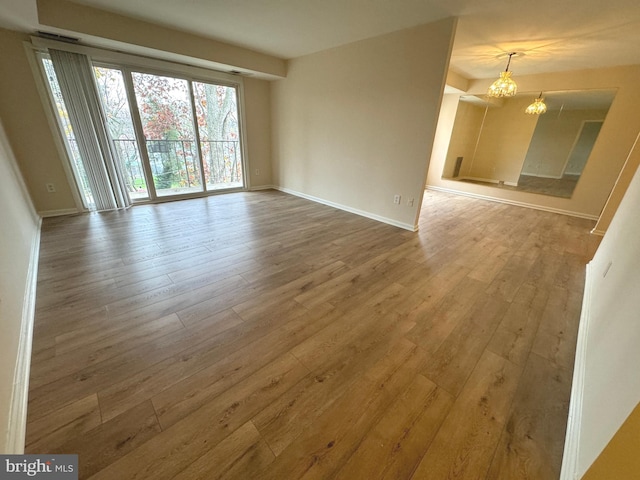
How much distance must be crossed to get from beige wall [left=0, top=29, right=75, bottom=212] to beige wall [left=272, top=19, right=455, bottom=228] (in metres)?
3.51

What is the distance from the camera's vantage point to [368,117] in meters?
3.69

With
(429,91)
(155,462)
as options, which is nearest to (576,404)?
(155,462)

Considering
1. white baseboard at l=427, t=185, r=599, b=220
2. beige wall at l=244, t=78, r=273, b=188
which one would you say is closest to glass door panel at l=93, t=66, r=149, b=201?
beige wall at l=244, t=78, r=273, b=188

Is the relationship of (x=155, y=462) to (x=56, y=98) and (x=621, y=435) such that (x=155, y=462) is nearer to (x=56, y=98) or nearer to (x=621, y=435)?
(x=621, y=435)

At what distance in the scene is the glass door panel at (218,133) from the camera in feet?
14.8

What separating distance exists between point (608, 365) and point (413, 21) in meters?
3.53

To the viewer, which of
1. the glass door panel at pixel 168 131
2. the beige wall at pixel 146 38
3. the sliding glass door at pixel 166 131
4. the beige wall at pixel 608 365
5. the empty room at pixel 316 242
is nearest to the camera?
the beige wall at pixel 608 365

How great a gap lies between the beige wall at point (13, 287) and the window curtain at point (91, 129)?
28.5 inches

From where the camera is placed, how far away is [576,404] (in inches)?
47.3

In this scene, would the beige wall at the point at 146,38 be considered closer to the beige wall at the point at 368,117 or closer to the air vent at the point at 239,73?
the air vent at the point at 239,73

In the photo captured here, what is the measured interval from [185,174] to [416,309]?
15.2ft

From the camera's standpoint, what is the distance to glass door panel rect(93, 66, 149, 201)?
354 centimetres

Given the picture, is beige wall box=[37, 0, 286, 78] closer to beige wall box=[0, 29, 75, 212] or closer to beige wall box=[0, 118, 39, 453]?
beige wall box=[0, 29, 75, 212]

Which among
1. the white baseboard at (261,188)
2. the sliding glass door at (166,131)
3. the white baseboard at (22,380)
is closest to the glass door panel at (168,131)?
the sliding glass door at (166,131)
